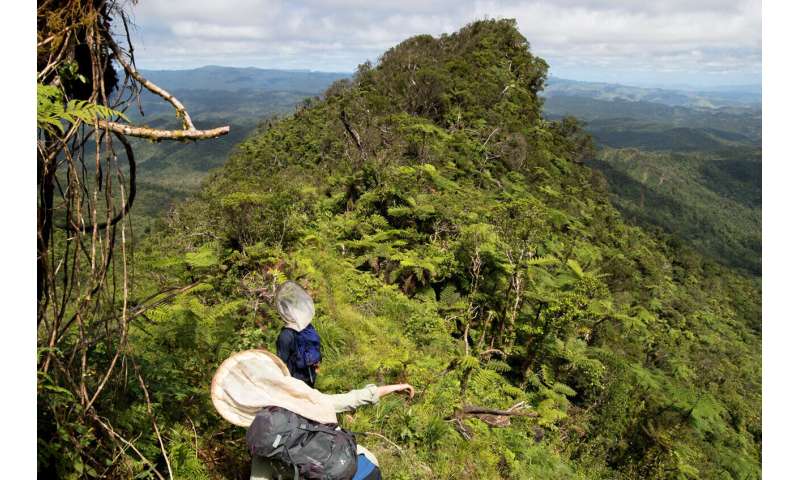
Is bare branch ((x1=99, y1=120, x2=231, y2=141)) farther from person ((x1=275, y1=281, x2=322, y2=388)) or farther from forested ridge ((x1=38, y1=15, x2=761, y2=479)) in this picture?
person ((x1=275, y1=281, x2=322, y2=388))

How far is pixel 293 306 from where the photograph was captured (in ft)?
10.4

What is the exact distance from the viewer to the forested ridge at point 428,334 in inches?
141

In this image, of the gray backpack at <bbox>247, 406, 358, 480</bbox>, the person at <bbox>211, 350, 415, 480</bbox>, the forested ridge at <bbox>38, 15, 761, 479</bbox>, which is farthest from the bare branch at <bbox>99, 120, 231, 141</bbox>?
the gray backpack at <bbox>247, 406, 358, 480</bbox>

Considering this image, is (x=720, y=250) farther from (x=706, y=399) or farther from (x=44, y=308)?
(x=44, y=308)

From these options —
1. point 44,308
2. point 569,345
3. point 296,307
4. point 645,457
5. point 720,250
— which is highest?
point 44,308

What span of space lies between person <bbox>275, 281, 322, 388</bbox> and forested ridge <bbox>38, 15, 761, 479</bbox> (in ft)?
1.90

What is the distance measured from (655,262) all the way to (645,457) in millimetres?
20301

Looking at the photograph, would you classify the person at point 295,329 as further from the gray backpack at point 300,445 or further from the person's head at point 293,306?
the gray backpack at point 300,445

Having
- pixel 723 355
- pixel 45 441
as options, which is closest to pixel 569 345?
pixel 45 441

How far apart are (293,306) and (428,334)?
4.91 m

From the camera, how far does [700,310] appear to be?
22.8m

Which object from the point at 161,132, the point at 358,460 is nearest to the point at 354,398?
→ the point at 358,460

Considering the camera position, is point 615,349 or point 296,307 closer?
point 296,307

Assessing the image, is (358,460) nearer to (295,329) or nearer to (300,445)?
(300,445)
